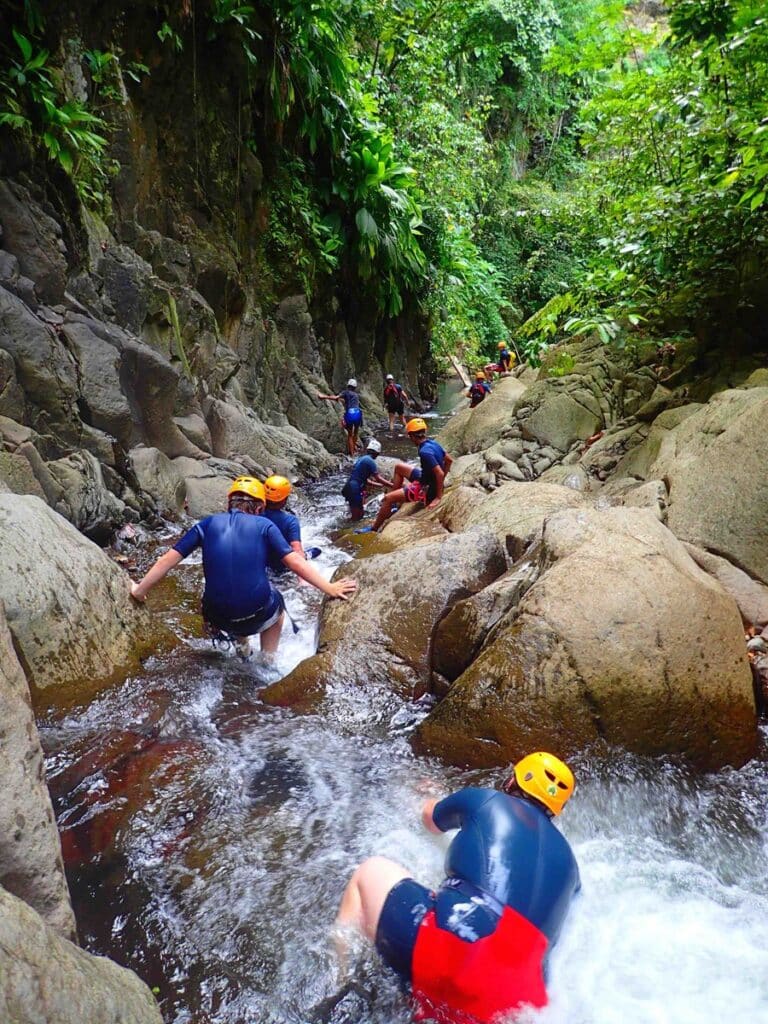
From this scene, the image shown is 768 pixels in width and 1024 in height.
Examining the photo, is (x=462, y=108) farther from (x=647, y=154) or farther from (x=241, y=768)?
(x=241, y=768)

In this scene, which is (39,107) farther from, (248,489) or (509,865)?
(509,865)

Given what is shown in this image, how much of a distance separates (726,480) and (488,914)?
13.2ft

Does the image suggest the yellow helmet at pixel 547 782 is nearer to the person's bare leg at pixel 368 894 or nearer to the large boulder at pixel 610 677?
the person's bare leg at pixel 368 894

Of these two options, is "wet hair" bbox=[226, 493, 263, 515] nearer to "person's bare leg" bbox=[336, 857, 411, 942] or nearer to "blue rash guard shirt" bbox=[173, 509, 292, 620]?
"blue rash guard shirt" bbox=[173, 509, 292, 620]

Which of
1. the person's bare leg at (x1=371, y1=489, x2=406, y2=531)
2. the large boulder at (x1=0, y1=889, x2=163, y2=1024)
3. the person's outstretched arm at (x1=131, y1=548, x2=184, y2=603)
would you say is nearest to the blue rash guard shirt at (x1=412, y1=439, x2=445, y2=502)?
the person's bare leg at (x1=371, y1=489, x2=406, y2=531)

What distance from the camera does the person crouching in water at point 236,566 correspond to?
490 centimetres

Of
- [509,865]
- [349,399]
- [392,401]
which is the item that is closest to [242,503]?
[509,865]

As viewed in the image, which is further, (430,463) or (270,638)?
(430,463)

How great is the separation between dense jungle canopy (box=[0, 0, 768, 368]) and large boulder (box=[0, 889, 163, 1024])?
18.1 ft

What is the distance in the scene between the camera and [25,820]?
1959 mm

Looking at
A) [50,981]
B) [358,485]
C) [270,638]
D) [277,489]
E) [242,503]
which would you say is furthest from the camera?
[358,485]

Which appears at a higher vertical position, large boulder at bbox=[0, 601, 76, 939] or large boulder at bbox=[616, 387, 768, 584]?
large boulder at bbox=[0, 601, 76, 939]

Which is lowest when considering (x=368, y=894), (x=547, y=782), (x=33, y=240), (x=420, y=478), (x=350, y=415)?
(x=368, y=894)

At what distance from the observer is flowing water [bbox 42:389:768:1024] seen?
2.65m
